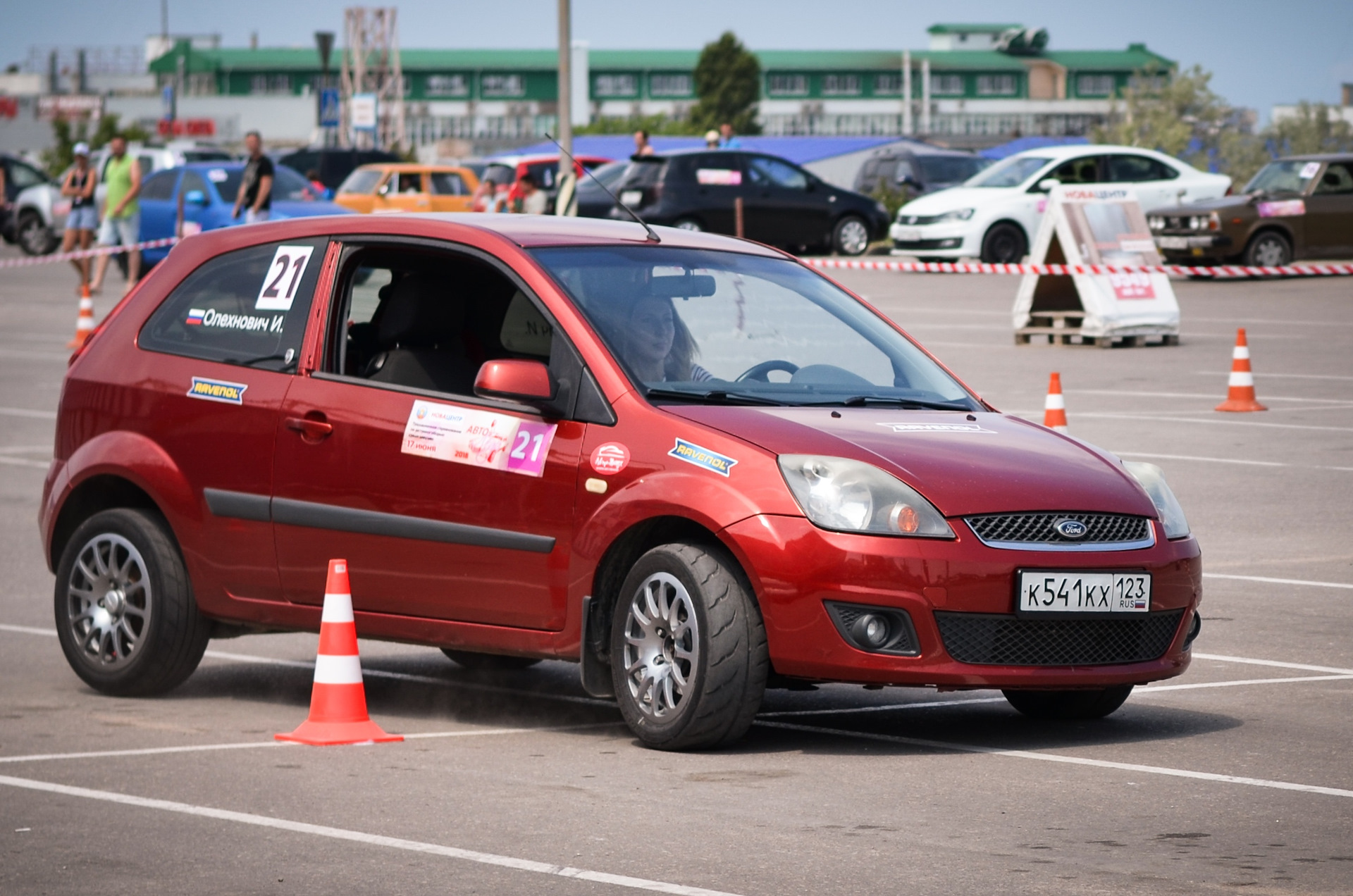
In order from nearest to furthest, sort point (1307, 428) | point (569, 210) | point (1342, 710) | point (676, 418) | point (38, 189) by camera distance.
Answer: point (676, 418), point (1342, 710), point (1307, 428), point (569, 210), point (38, 189)

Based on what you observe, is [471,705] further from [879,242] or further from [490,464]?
[879,242]

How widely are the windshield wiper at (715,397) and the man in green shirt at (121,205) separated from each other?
2141cm

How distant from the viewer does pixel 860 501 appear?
6180 millimetres

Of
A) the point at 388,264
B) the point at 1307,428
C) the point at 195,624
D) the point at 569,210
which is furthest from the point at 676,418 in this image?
the point at 569,210

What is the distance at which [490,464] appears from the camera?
269 inches

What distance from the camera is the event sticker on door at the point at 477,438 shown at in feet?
22.2

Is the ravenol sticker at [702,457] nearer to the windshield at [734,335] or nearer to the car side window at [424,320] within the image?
the windshield at [734,335]

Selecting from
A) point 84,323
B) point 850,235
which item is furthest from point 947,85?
point 84,323

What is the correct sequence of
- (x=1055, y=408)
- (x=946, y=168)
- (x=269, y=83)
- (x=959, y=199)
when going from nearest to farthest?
(x=1055, y=408), (x=959, y=199), (x=946, y=168), (x=269, y=83)

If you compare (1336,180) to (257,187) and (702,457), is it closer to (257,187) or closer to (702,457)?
(257,187)

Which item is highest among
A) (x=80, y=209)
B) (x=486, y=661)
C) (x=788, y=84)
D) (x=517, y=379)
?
(x=788, y=84)

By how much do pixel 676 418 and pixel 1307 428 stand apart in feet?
32.5

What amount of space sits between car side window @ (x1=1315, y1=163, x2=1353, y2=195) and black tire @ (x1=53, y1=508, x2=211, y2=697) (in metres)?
23.7

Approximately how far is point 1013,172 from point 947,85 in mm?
97800
